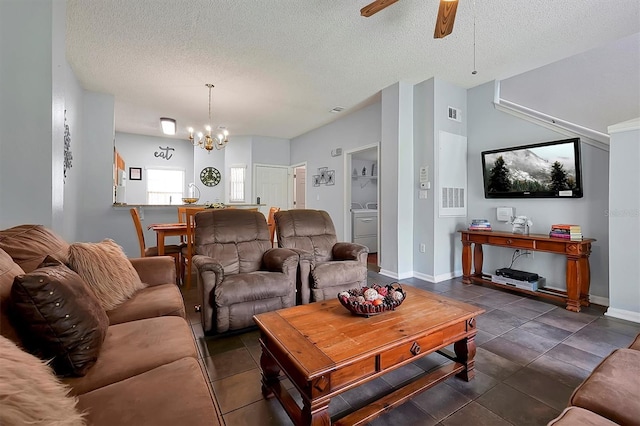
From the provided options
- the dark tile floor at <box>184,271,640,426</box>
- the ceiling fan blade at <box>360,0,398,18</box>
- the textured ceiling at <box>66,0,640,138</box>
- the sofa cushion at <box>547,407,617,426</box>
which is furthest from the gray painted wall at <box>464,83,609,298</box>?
the sofa cushion at <box>547,407,617,426</box>

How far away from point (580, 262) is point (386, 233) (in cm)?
214

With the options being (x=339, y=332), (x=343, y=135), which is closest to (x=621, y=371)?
(x=339, y=332)

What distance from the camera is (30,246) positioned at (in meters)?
1.48

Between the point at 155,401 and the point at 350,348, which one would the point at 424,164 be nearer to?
the point at 350,348

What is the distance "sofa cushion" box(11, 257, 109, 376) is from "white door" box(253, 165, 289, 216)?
19.5 ft

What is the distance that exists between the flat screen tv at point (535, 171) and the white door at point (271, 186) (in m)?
4.68

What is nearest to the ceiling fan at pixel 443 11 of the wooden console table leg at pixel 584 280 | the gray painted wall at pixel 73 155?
the wooden console table leg at pixel 584 280

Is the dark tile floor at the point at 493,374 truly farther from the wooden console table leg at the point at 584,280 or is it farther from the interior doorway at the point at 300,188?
the interior doorway at the point at 300,188

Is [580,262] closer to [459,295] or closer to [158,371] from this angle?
[459,295]

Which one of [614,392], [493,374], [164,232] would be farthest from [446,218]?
[164,232]

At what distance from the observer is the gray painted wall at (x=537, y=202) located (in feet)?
10.1

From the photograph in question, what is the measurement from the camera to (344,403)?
5.19ft

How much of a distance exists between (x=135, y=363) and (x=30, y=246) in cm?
90

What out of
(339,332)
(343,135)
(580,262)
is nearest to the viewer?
(339,332)
